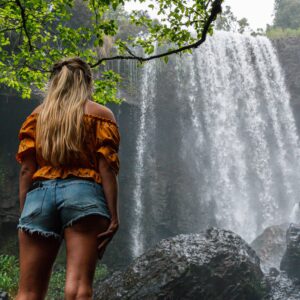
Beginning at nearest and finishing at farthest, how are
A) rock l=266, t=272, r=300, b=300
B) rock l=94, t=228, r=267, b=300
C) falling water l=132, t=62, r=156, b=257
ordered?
rock l=94, t=228, r=267, b=300 → rock l=266, t=272, r=300, b=300 → falling water l=132, t=62, r=156, b=257

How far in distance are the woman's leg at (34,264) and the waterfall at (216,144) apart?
15.8m

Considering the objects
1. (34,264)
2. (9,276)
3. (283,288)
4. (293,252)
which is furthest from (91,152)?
(293,252)

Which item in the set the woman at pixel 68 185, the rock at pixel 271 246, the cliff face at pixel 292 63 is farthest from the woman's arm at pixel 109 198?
the cliff face at pixel 292 63

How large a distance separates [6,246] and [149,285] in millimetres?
7237

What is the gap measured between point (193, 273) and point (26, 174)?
20.6ft

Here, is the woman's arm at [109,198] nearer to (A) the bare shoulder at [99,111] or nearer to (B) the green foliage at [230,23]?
(A) the bare shoulder at [99,111]

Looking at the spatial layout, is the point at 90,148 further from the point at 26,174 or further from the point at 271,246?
the point at 271,246

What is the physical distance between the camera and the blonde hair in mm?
2076

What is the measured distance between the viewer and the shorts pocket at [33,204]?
197 cm

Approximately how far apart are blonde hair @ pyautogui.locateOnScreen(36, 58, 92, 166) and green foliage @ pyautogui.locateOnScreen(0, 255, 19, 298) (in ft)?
26.4

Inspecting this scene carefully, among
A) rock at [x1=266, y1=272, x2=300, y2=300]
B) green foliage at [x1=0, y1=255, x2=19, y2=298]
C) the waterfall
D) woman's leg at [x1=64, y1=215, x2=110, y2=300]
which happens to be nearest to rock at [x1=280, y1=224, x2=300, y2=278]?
rock at [x1=266, y1=272, x2=300, y2=300]

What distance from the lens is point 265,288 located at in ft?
30.7

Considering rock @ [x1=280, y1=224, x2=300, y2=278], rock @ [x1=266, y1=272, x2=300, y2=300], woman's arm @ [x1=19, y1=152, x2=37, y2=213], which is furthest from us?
rock @ [x1=280, y1=224, x2=300, y2=278]

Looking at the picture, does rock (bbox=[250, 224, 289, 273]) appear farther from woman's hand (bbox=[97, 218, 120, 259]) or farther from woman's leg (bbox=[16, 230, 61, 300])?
woman's leg (bbox=[16, 230, 61, 300])
